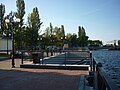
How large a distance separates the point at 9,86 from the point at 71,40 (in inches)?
3625

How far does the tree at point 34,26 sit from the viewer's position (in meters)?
40.4

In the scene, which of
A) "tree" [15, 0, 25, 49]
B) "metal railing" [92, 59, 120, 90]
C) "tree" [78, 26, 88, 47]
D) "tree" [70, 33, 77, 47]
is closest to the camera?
"metal railing" [92, 59, 120, 90]

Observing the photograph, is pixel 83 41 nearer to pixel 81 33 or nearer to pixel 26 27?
pixel 81 33

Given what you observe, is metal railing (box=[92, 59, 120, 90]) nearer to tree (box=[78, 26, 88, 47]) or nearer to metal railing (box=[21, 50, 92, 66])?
metal railing (box=[21, 50, 92, 66])

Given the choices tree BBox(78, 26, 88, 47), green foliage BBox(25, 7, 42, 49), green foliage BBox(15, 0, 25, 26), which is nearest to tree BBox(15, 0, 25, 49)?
green foliage BBox(15, 0, 25, 26)

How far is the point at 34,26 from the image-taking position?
139 ft

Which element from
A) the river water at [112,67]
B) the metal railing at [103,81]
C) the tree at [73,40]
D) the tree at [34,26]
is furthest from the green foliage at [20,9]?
the tree at [73,40]

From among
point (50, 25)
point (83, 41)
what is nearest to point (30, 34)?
point (50, 25)

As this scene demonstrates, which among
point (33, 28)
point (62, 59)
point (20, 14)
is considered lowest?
point (62, 59)

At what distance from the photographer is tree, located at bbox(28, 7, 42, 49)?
4044cm

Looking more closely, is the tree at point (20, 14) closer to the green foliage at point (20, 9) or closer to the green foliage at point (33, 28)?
the green foliage at point (20, 9)

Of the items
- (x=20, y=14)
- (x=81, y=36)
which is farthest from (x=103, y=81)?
(x=81, y=36)

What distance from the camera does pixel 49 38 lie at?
7012 cm

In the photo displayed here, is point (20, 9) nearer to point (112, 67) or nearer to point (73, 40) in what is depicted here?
point (112, 67)
